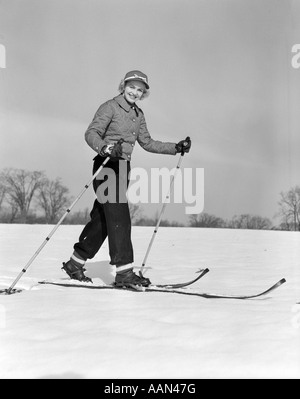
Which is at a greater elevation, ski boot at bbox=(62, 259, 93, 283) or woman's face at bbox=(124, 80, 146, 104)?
woman's face at bbox=(124, 80, 146, 104)

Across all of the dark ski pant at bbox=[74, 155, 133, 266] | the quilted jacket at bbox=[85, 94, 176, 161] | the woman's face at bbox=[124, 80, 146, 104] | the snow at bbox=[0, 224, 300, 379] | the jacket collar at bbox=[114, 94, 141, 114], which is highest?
the woman's face at bbox=[124, 80, 146, 104]

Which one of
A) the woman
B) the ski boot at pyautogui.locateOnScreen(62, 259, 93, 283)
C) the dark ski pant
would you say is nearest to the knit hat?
the woman

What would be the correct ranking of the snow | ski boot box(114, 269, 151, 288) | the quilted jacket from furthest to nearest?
the quilted jacket
ski boot box(114, 269, 151, 288)
the snow

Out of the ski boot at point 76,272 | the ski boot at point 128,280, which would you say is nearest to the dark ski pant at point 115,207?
the ski boot at point 128,280

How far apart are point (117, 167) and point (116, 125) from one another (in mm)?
428

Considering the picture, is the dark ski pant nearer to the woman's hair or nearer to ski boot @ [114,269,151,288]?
ski boot @ [114,269,151,288]

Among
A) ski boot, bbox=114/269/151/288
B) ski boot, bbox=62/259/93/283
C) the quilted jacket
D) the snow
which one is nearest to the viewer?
the snow

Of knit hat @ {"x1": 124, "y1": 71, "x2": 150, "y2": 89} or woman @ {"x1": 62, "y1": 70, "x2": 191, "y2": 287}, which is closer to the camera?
woman @ {"x1": 62, "y1": 70, "x2": 191, "y2": 287}

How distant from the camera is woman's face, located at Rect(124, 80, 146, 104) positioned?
4570 millimetres

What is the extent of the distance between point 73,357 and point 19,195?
126 ft

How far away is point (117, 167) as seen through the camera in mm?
4488
